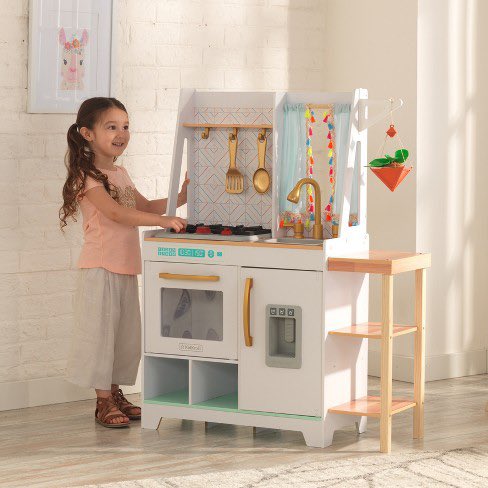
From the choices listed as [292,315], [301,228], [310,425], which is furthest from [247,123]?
[310,425]

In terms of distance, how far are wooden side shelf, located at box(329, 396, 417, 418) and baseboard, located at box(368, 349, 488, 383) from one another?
102 cm

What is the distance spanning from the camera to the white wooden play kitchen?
3.65 meters

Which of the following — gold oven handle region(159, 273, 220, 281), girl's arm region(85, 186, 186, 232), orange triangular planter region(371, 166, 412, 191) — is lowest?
gold oven handle region(159, 273, 220, 281)

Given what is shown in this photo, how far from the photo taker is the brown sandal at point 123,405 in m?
4.13

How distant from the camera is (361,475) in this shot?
131 inches

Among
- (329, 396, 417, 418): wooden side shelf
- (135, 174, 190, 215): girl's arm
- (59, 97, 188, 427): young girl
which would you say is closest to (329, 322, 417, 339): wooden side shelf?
(329, 396, 417, 418): wooden side shelf

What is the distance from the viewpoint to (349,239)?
3.78 m

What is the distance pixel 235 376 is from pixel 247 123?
0.88m

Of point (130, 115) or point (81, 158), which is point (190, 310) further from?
point (130, 115)

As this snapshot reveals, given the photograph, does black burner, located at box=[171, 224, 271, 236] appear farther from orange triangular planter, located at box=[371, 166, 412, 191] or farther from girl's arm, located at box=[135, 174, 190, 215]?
orange triangular planter, located at box=[371, 166, 412, 191]

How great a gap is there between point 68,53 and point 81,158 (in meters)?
0.50

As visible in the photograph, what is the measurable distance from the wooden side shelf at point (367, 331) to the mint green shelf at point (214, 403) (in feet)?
0.94

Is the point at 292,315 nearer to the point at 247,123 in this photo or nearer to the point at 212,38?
the point at 247,123

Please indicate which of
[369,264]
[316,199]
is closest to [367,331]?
[369,264]
